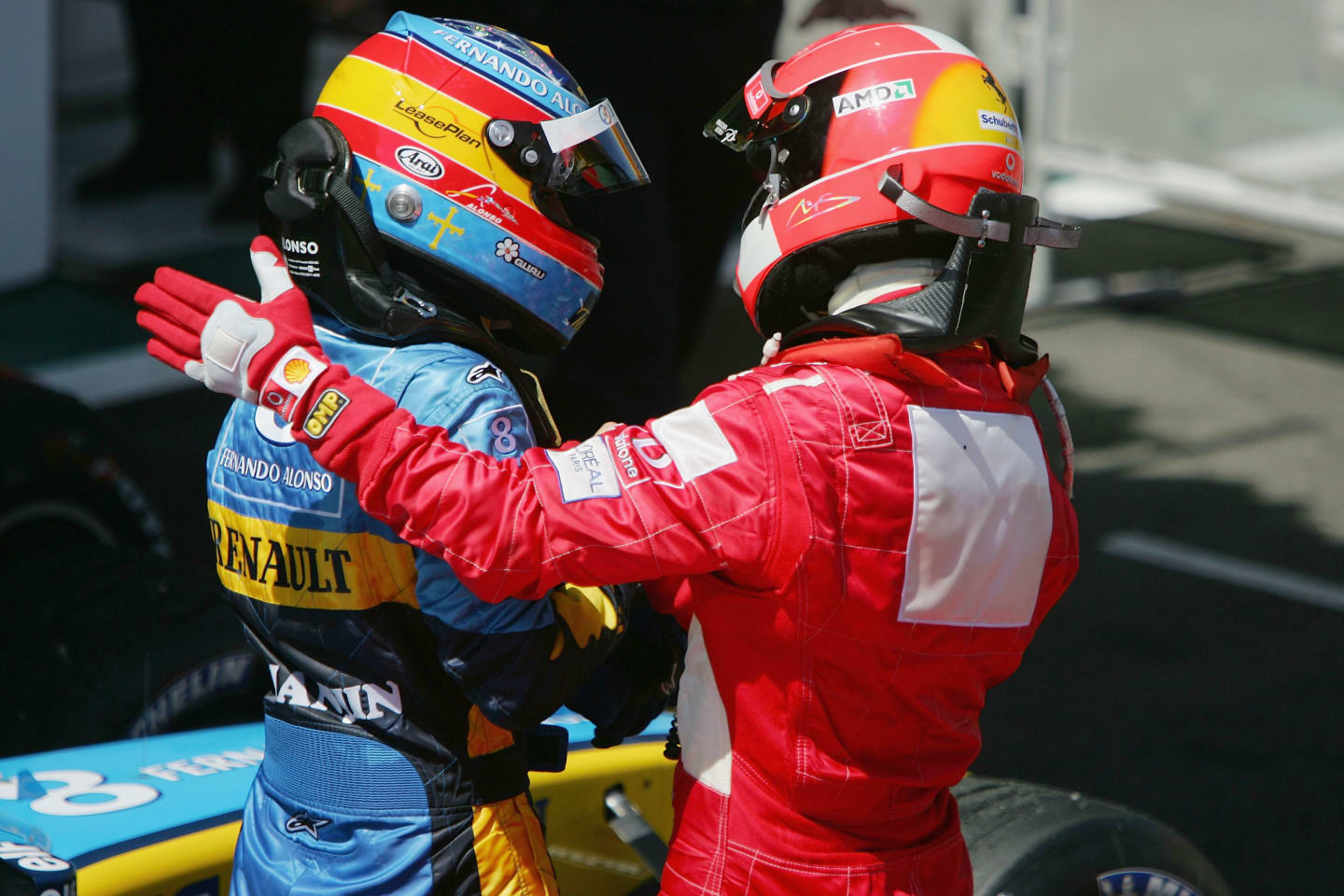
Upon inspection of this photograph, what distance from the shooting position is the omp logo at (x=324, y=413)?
1646 millimetres

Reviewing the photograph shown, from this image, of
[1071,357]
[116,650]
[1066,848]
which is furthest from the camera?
[1071,357]

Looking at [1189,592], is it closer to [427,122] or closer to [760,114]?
[760,114]

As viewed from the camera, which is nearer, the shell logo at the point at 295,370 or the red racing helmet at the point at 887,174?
the shell logo at the point at 295,370

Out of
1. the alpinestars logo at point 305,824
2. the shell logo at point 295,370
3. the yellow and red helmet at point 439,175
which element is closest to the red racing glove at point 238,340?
the shell logo at point 295,370

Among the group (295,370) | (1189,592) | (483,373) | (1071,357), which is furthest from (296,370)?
(1071,357)

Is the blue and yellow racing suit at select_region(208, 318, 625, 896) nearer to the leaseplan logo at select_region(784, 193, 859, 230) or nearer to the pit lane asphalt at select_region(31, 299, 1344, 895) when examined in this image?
the leaseplan logo at select_region(784, 193, 859, 230)

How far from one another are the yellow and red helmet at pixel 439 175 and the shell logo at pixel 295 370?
199 millimetres

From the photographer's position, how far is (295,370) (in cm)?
166

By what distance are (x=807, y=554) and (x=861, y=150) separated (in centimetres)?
50

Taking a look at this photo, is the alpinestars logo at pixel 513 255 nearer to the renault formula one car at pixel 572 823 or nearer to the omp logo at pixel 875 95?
the omp logo at pixel 875 95

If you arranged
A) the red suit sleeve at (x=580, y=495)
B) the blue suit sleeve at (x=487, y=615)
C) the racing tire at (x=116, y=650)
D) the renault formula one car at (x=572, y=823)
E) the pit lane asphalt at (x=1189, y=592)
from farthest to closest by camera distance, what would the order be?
the pit lane asphalt at (x=1189, y=592)
the racing tire at (x=116, y=650)
the renault formula one car at (x=572, y=823)
the blue suit sleeve at (x=487, y=615)
the red suit sleeve at (x=580, y=495)

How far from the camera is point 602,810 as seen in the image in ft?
8.29

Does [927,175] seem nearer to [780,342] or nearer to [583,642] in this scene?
[780,342]

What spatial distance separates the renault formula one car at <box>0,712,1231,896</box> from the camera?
2148mm
